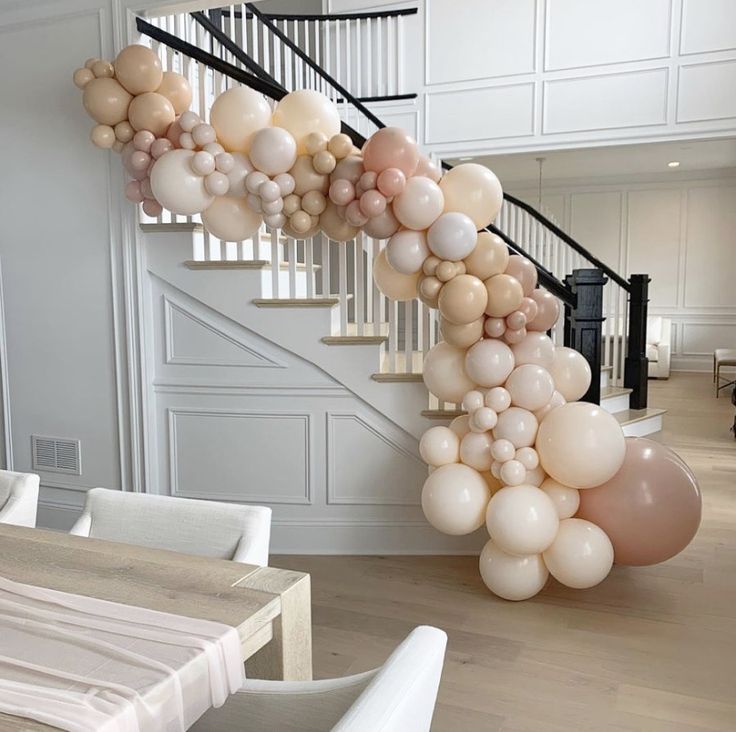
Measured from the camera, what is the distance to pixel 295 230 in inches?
116

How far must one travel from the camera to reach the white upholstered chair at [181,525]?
1.77 m

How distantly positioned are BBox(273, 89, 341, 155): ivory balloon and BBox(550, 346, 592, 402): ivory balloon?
1.39 m

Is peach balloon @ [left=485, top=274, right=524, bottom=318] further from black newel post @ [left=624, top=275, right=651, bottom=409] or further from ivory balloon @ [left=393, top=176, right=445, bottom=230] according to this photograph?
black newel post @ [left=624, top=275, right=651, bottom=409]

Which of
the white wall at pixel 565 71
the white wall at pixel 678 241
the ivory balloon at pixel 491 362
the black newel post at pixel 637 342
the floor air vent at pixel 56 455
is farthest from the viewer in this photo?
the white wall at pixel 678 241

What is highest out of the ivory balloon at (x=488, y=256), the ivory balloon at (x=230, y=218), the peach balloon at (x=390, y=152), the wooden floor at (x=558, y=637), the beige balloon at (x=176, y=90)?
the beige balloon at (x=176, y=90)

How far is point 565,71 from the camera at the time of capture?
6.38 m

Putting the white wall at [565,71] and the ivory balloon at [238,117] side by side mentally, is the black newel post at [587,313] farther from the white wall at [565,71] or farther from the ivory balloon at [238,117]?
the white wall at [565,71]

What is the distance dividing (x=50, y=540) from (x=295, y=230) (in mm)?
1719

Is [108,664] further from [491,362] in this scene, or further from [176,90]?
[176,90]

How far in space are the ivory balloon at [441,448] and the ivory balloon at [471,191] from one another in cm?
91

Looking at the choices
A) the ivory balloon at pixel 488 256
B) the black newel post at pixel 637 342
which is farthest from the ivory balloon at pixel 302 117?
the black newel post at pixel 637 342

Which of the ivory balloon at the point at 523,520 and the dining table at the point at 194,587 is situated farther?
the ivory balloon at the point at 523,520

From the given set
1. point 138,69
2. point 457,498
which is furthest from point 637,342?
point 138,69

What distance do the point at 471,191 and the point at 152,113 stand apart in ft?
4.53
